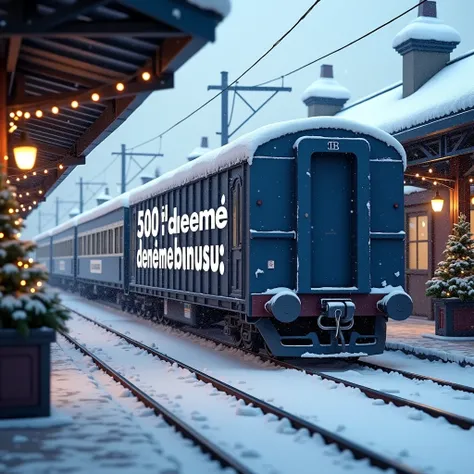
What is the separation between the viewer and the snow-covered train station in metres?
7.79

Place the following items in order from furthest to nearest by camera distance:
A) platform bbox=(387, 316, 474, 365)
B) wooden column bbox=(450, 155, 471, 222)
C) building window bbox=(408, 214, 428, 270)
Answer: building window bbox=(408, 214, 428, 270) < wooden column bbox=(450, 155, 471, 222) < platform bbox=(387, 316, 474, 365)

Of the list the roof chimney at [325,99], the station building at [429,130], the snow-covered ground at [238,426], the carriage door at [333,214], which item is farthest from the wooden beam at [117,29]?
the roof chimney at [325,99]

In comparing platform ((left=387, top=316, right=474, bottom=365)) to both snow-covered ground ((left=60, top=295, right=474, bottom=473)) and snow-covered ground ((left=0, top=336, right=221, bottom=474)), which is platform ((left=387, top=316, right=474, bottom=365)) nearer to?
snow-covered ground ((left=60, top=295, right=474, bottom=473))

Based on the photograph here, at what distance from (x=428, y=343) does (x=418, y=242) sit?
26.9 feet

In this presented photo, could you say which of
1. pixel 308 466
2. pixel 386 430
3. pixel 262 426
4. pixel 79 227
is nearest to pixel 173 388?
pixel 262 426

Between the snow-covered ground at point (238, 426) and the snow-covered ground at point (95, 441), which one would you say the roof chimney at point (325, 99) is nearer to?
the snow-covered ground at point (238, 426)

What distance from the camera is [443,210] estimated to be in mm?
22812

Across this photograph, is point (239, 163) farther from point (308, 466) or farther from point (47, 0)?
point (308, 466)

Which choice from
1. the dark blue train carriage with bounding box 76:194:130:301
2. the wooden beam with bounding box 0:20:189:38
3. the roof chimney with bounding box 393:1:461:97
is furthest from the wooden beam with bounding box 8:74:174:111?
the roof chimney with bounding box 393:1:461:97

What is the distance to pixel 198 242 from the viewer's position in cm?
1627

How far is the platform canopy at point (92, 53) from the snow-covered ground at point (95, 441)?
289cm

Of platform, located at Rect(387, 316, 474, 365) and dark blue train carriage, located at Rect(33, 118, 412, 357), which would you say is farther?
platform, located at Rect(387, 316, 474, 365)

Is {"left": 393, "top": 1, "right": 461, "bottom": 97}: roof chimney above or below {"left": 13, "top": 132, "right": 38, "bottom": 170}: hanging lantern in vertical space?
above

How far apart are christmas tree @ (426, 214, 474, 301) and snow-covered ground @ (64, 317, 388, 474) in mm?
6668
